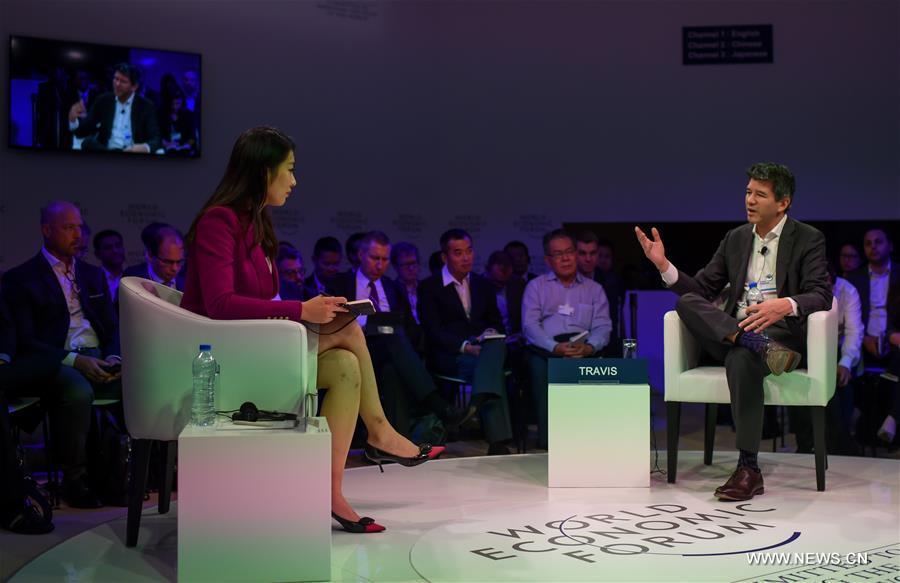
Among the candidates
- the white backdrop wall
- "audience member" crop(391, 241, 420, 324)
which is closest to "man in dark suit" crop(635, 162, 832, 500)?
"audience member" crop(391, 241, 420, 324)

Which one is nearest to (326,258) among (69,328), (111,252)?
(111,252)

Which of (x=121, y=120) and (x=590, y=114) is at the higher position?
(x=590, y=114)

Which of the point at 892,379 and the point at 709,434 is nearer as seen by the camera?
the point at 709,434

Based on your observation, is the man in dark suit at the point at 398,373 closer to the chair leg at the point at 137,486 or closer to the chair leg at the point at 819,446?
the chair leg at the point at 819,446

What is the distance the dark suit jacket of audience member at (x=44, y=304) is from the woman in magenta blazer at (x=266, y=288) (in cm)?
140

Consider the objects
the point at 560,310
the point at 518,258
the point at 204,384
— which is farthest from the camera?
the point at 518,258

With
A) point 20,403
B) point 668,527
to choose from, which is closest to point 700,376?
point 668,527

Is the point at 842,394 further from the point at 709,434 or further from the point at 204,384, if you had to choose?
the point at 204,384

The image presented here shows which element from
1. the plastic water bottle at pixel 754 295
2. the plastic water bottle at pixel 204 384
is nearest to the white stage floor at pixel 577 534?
the plastic water bottle at pixel 204 384

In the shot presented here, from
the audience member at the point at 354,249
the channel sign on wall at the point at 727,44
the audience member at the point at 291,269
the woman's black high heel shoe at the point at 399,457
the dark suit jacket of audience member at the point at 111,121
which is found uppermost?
the channel sign on wall at the point at 727,44

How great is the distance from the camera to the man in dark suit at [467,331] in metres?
5.30

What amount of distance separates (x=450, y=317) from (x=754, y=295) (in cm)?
205

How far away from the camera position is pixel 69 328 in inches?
181

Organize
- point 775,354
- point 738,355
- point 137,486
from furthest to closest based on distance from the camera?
point 738,355, point 775,354, point 137,486
